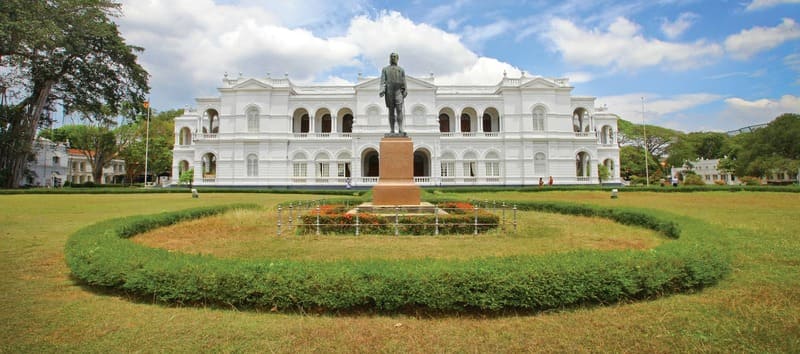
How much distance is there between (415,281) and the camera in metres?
4.21

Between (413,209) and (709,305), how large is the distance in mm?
7926

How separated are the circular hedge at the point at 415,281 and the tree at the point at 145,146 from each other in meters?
52.9

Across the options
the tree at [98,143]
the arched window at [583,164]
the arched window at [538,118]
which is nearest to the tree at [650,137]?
the arched window at [583,164]

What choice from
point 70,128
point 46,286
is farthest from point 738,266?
point 70,128

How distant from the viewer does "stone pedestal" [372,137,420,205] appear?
12.4 metres

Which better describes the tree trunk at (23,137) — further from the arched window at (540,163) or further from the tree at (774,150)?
the tree at (774,150)

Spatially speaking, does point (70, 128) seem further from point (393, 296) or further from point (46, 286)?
point (393, 296)

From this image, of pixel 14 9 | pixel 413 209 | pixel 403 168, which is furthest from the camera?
pixel 14 9

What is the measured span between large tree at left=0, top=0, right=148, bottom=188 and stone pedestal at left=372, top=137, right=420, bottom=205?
2987 centimetres

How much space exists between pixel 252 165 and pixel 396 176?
29249mm

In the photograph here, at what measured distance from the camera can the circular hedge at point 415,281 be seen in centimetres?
422

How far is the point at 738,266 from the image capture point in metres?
5.92

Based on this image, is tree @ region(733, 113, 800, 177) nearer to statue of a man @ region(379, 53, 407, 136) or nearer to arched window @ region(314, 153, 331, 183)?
arched window @ region(314, 153, 331, 183)

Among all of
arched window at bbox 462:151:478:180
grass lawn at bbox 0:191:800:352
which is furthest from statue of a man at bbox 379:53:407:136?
arched window at bbox 462:151:478:180
